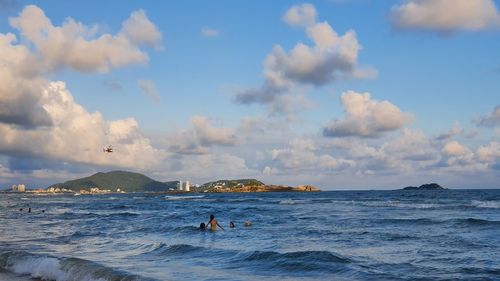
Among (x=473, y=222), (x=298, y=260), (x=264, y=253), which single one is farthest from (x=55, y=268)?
(x=473, y=222)

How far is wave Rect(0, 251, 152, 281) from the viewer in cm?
1675

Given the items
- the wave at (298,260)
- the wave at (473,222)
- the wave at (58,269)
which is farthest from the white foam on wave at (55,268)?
the wave at (473,222)

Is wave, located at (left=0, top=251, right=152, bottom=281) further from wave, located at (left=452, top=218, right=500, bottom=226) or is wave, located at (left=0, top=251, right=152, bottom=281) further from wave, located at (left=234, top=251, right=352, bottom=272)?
wave, located at (left=452, top=218, right=500, bottom=226)

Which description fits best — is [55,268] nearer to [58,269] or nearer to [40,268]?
[58,269]

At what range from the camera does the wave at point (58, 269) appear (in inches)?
659

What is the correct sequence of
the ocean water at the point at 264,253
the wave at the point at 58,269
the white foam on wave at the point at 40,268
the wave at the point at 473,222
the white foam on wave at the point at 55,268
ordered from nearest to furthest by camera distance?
the wave at the point at 58,269
the white foam on wave at the point at 55,268
the ocean water at the point at 264,253
the white foam on wave at the point at 40,268
the wave at the point at 473,222

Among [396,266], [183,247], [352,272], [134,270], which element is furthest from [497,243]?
[134,270]

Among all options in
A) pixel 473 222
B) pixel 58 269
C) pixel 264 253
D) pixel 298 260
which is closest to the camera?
pixel 58 269

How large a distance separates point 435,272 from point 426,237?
11.6 meters

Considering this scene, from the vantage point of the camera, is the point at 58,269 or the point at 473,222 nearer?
the point at 58,269

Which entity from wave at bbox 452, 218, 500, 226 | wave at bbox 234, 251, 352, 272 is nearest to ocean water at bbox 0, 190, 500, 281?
wave at bbox 234, 251, 352, 272

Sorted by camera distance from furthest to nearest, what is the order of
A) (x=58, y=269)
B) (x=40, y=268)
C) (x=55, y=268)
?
(x=40, y=268), (x=55, y=268), (x=58, y=269)

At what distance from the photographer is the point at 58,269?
18.5 m

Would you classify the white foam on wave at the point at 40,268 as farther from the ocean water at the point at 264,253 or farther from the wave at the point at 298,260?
the wave at the point at 298,260
